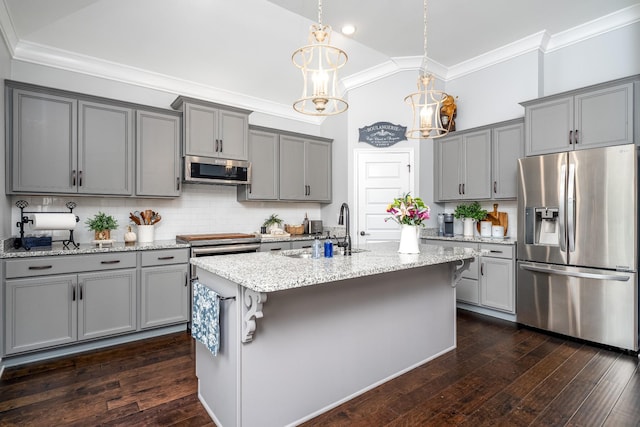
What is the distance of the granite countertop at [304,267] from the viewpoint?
5.35 ft

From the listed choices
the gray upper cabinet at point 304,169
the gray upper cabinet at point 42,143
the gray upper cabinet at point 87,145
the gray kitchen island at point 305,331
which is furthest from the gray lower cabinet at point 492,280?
the gray upper cabinet at point 42,143

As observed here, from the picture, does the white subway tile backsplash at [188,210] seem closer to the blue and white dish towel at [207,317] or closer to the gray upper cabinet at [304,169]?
the gray upper cabinet at [304,169]

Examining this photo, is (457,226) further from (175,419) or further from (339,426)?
(175,419)

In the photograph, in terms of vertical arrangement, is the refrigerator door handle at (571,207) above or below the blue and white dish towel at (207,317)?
above

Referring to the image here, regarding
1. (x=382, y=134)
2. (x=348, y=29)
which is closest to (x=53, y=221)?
(x=348, y=29)

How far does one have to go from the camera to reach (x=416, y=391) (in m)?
2.43

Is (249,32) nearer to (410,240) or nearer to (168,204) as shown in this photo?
(168,204)

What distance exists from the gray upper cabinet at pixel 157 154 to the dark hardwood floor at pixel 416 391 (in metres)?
1.71

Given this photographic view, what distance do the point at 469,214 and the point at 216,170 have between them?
3345mm

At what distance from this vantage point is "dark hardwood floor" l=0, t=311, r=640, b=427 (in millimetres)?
2107

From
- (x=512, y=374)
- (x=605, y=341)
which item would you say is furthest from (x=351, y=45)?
(x=605, y=341)

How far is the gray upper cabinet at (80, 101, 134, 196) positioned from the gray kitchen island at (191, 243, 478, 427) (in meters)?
2.02

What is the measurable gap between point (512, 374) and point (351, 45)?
3864 mm

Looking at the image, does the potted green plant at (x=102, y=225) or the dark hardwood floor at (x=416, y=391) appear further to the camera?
the potted green plant at (x=102, y=225)
